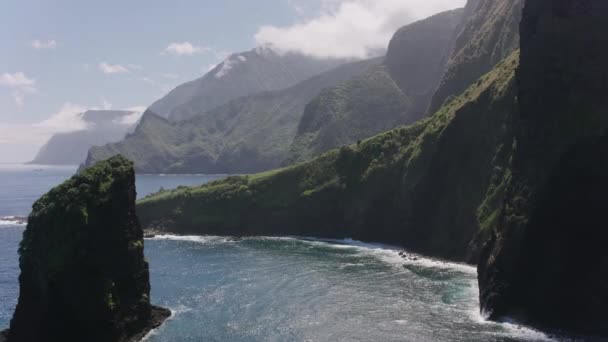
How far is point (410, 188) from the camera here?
6152 inches

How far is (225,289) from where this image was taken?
113m

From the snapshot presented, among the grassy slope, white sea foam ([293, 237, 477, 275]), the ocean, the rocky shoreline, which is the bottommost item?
the rocky shoreline

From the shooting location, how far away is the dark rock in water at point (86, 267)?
82.9 m

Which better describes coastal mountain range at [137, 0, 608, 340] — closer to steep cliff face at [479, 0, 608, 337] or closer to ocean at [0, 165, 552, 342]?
steep cliff face at [479, 0, 608, 337]

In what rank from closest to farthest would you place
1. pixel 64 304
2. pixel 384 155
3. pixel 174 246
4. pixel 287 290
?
1. pixel 64 304
2. pixel 287 290
3. pixel 174 246
4. pixel 384 155

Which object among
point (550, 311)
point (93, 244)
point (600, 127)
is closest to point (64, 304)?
point (93, 244)

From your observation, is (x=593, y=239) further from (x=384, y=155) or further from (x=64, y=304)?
(x=384, y=155)

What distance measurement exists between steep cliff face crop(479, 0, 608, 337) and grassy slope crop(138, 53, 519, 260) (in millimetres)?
32371

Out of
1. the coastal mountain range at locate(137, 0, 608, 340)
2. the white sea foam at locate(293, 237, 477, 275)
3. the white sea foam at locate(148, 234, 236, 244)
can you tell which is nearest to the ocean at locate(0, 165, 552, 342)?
the white sea foam at locate(293, 237, 477, 275)

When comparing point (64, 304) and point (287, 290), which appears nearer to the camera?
point (64, 304)

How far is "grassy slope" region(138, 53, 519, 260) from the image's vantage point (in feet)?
449

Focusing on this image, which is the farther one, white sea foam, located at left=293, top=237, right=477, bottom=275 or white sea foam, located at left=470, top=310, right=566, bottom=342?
white sea foam, located at left=293, top=237, right=477, bottom=275

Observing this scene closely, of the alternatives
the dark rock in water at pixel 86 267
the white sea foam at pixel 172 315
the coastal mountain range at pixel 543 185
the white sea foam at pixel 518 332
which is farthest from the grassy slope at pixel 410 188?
the dark rock in water at pixel 86 267

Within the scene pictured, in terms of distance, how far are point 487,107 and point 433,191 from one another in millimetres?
26441
